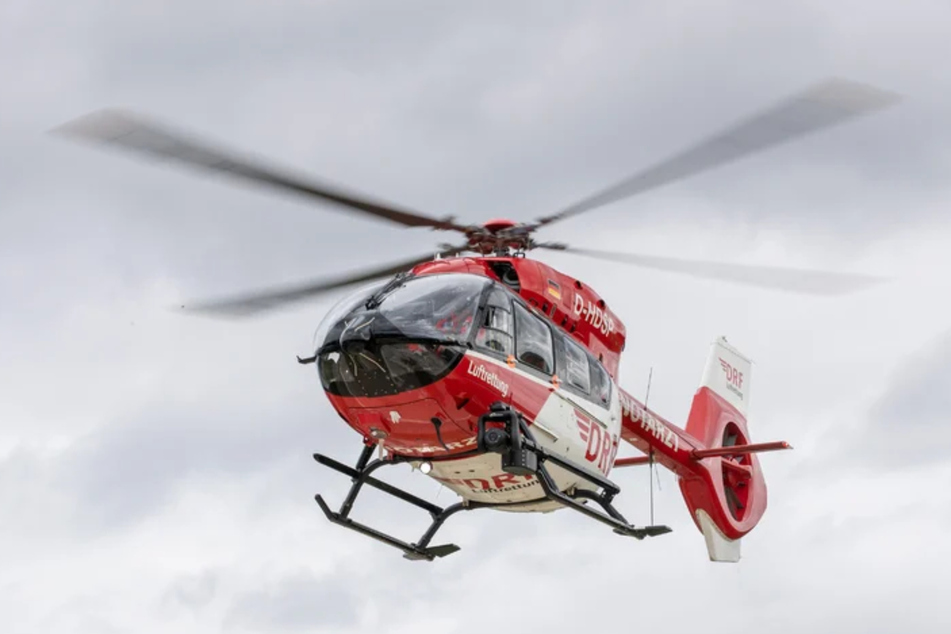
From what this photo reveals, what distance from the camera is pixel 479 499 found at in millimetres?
20328

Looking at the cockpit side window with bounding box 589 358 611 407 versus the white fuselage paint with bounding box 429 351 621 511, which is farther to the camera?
the cockpit side window with bounding box 589 358 611 407

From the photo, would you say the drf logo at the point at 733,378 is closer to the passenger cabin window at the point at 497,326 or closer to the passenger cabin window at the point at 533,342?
the passenger cabin window at the point at 533,342

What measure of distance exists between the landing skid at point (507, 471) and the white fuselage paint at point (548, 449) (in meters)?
0.18

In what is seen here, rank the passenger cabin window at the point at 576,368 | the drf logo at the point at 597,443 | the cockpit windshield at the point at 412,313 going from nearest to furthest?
the cockpit windshield at the point at 412,313, the passenger cabin window at the point at 576,368, the drf logo at the point at 597,443

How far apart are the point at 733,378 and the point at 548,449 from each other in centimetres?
1013

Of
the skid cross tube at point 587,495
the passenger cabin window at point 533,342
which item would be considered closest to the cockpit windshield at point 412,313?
the passenger cabin window at point 533,342

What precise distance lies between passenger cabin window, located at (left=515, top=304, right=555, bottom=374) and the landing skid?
2.96ft

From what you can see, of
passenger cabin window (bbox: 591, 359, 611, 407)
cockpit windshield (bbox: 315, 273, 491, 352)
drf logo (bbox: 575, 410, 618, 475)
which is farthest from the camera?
passenger cabin window (bbox: 591, 359, 611, 407)

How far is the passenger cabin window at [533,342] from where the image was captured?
18.5 m

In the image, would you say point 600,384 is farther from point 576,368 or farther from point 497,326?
point 497,326

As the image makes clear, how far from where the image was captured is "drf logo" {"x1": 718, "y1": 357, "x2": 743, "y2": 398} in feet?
91.8

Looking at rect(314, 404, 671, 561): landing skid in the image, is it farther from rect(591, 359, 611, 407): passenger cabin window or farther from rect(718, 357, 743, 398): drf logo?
rect(718, 357, 743, 398): drf logo

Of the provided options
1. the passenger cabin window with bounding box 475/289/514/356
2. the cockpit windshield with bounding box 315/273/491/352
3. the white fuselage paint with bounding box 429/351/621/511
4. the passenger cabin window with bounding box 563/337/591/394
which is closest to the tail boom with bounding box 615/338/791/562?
the white fuselage paint with bounding box 429/351/621/511

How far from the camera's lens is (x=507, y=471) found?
18.0 metres
